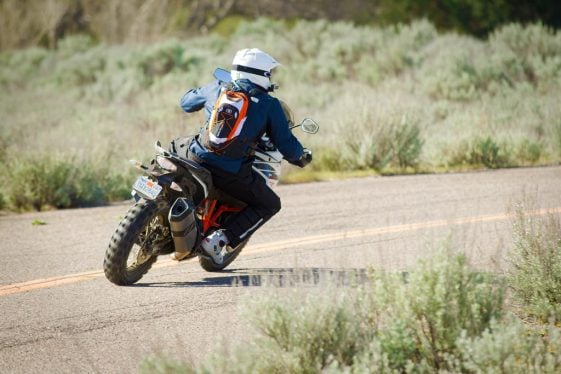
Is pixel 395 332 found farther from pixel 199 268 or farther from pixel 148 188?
pixel 199 268

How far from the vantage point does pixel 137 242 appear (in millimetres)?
7758

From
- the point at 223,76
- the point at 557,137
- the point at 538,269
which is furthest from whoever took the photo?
the point at 557,137

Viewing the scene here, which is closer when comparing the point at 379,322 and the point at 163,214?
the point at 379,322

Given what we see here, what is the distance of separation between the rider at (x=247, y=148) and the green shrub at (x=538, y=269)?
210cm

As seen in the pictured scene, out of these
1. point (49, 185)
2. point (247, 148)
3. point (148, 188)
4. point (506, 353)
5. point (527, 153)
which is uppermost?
point (247, 148)

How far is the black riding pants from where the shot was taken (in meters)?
8.10

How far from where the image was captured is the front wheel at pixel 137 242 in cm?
749

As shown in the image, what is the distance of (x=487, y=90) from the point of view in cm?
2630

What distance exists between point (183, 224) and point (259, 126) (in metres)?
1.05

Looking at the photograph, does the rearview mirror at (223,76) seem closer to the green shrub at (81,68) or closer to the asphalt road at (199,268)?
the asphalt road at (199,268)

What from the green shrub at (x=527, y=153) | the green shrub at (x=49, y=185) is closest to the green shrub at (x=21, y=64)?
the green shrub at (x=49, y=185)

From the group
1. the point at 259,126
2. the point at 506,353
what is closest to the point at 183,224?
the point at 259,126

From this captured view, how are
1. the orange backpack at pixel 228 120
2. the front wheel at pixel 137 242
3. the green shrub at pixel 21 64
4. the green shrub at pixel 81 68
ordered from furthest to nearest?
the green shrub at pixel 21 64 → the green shrub at pixel 81 68 → the orange backpack at pixel 228 120 → the front wheel at pixel 137 242

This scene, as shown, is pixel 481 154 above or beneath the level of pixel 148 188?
beneath
